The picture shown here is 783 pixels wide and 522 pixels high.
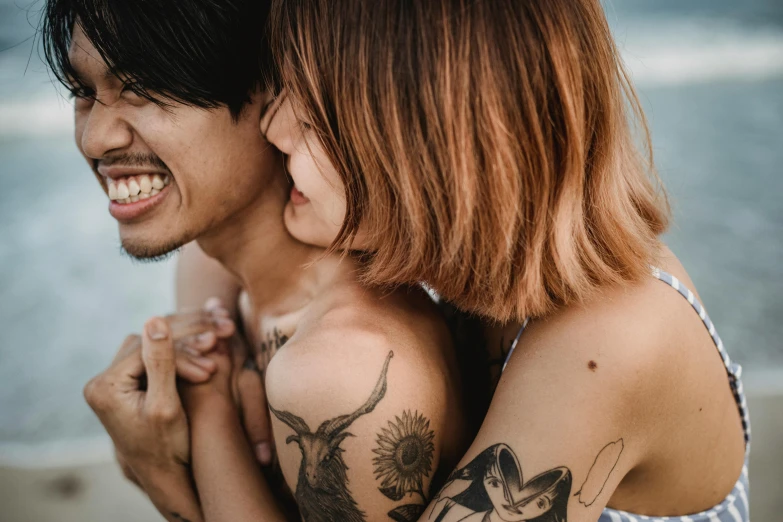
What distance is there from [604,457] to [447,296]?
0.54 metres

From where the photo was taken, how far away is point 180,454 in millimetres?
2064

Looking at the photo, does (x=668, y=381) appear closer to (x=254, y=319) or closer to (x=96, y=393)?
(x=254, y=319)

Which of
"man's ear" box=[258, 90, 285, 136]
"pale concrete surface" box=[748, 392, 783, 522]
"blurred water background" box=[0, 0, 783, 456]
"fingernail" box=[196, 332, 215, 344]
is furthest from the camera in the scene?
"blurred water background" box=[0, 0, 783, 456]

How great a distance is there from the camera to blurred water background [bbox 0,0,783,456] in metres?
4.32

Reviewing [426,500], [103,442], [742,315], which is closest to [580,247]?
[426,500]

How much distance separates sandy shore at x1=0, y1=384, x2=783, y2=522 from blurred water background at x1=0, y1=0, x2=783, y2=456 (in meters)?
0.12

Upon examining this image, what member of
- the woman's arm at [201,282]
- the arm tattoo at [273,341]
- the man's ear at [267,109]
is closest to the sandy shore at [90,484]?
the woman's arm at [201,282]

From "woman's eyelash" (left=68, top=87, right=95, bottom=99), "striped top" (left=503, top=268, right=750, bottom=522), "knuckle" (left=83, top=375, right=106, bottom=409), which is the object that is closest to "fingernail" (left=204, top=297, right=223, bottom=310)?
"knuckle" (left=83, top=375, right=106, bottom=409)

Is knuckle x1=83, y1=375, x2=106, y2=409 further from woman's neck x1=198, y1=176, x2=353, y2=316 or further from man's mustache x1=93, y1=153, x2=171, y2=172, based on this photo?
man's mustache x1=93, y1=153, x2=171, y2=172

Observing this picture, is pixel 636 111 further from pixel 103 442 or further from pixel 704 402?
pixel 103 442

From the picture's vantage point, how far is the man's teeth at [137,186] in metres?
2.01

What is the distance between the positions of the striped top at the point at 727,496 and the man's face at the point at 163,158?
0.97 metres

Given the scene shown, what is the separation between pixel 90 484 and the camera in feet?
10.8

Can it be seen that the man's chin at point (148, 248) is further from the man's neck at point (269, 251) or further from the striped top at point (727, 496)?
the striped top at point (727, 496)
